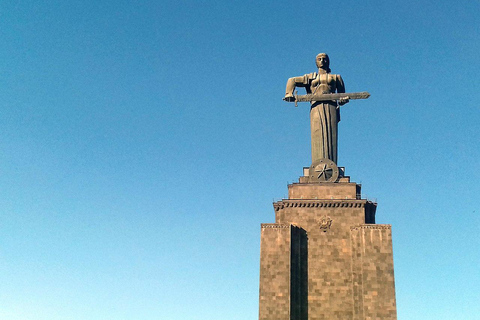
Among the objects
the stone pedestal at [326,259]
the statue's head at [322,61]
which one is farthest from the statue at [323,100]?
the stone pedestal at [326,259]

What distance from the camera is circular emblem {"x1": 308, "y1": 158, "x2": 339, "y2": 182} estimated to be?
51156mm

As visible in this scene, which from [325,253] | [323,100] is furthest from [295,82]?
[325,253]

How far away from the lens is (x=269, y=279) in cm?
4616

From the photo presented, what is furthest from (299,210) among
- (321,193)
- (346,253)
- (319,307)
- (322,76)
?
(322,76)

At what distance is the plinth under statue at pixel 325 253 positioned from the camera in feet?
147

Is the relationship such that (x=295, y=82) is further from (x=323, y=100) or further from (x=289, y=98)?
(x=323, y=100)

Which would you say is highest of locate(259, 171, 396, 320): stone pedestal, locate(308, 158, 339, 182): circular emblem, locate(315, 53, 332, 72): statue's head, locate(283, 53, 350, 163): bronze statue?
locate(315, 53, 332, 72): statue's head

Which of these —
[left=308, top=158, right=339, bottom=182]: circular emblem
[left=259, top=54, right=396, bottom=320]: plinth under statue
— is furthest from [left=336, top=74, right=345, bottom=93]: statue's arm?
[left=308, top=158, right=339, bottom=182]: circular emblem

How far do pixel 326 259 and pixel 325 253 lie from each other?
1.81ft

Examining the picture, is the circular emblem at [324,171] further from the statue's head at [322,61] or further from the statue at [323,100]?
the statue's head at [322,61]

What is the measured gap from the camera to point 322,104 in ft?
176

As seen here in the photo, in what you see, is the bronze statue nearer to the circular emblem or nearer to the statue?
the statue

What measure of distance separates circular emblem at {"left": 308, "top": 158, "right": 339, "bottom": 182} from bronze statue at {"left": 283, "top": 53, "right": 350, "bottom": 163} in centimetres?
66

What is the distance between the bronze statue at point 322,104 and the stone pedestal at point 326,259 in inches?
165
